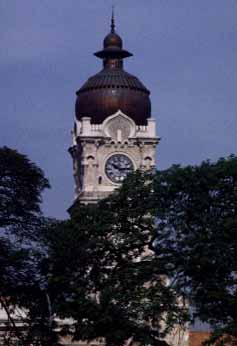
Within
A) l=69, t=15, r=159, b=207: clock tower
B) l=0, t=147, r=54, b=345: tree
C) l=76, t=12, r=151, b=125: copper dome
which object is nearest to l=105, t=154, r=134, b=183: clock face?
l=69, t=15, r=159, b=207: clock tower

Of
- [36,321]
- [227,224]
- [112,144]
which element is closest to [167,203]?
[227,224]

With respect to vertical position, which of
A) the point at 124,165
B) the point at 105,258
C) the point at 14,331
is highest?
the point at 124,165

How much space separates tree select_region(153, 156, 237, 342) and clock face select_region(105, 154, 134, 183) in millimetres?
40468

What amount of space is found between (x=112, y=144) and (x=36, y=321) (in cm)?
4783

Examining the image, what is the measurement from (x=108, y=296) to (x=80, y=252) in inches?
93.6

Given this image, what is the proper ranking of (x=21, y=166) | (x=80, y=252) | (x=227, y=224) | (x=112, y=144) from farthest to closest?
1. (x=112, y=144)
2. (x=227, y=224)
3. (x=80, y=252)
4. (x=21, y=166)

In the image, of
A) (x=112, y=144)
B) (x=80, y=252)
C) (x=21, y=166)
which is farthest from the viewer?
(x=112, y=144)

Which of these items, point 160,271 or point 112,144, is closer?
point 160,271

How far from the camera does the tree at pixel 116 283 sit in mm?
41594

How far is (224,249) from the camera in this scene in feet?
139

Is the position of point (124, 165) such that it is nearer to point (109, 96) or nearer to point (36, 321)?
point (109, 96)

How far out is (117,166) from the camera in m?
86.1

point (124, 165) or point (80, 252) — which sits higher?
point (124, 165)

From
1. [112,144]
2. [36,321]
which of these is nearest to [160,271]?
[36,321]
